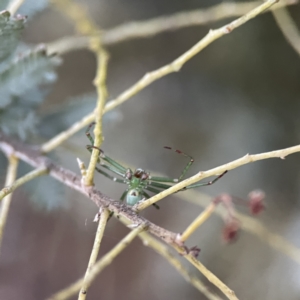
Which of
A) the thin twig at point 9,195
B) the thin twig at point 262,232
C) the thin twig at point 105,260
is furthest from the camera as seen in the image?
the thin twig at point 262,232

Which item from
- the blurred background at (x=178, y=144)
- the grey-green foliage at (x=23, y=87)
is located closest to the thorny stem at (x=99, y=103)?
the grey-green foliage at (x=23, y=87)

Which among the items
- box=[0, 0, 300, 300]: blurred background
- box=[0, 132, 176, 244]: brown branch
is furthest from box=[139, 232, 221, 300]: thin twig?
box=[0, 0, 300, 300]: blurred background

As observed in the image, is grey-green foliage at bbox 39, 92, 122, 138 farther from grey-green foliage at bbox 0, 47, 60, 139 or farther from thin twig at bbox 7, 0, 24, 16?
thin twig at bbox 7, 0, 24, 16

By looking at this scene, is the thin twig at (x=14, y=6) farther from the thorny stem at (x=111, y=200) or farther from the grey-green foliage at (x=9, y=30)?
the thorny stem at (x=111, y=200)

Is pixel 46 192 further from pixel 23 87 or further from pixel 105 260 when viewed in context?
pixel 105 260

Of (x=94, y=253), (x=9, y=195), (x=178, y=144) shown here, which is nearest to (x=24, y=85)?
(x=9, y=195)

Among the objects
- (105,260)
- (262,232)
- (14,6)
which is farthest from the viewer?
(262,232)
